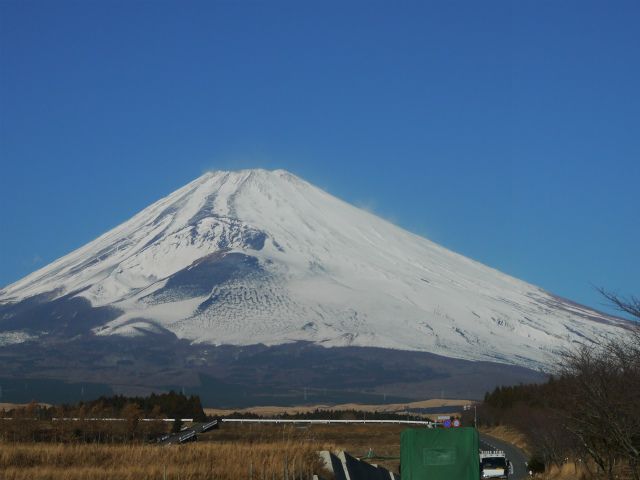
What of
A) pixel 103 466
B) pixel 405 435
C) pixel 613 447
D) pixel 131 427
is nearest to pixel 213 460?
Result: pixel 103 466

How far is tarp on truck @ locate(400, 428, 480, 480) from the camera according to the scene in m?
22.1

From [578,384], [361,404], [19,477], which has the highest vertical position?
[361,404]

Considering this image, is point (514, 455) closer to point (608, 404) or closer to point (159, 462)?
point (608, 404)

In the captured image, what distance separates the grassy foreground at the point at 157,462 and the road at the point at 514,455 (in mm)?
22993

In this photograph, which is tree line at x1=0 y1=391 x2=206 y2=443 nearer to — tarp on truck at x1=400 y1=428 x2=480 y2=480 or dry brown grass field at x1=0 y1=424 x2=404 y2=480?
dry brown grass field at x1=0 y1=424 x2=404 y2=480

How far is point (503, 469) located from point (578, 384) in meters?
16.9

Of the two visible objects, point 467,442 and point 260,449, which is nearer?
point 467,442

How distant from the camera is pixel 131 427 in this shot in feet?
184

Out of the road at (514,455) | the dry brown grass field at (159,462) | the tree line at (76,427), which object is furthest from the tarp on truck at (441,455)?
the road at (514,455)

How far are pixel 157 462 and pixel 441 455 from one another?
563 centimetres

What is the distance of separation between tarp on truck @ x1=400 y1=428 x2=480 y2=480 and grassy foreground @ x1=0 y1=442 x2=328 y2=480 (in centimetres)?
206

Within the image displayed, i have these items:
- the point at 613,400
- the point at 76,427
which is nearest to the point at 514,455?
the point at 76,427

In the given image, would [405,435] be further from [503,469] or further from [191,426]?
[191,426]

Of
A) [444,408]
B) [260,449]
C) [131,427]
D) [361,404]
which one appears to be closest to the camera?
[260,449]
